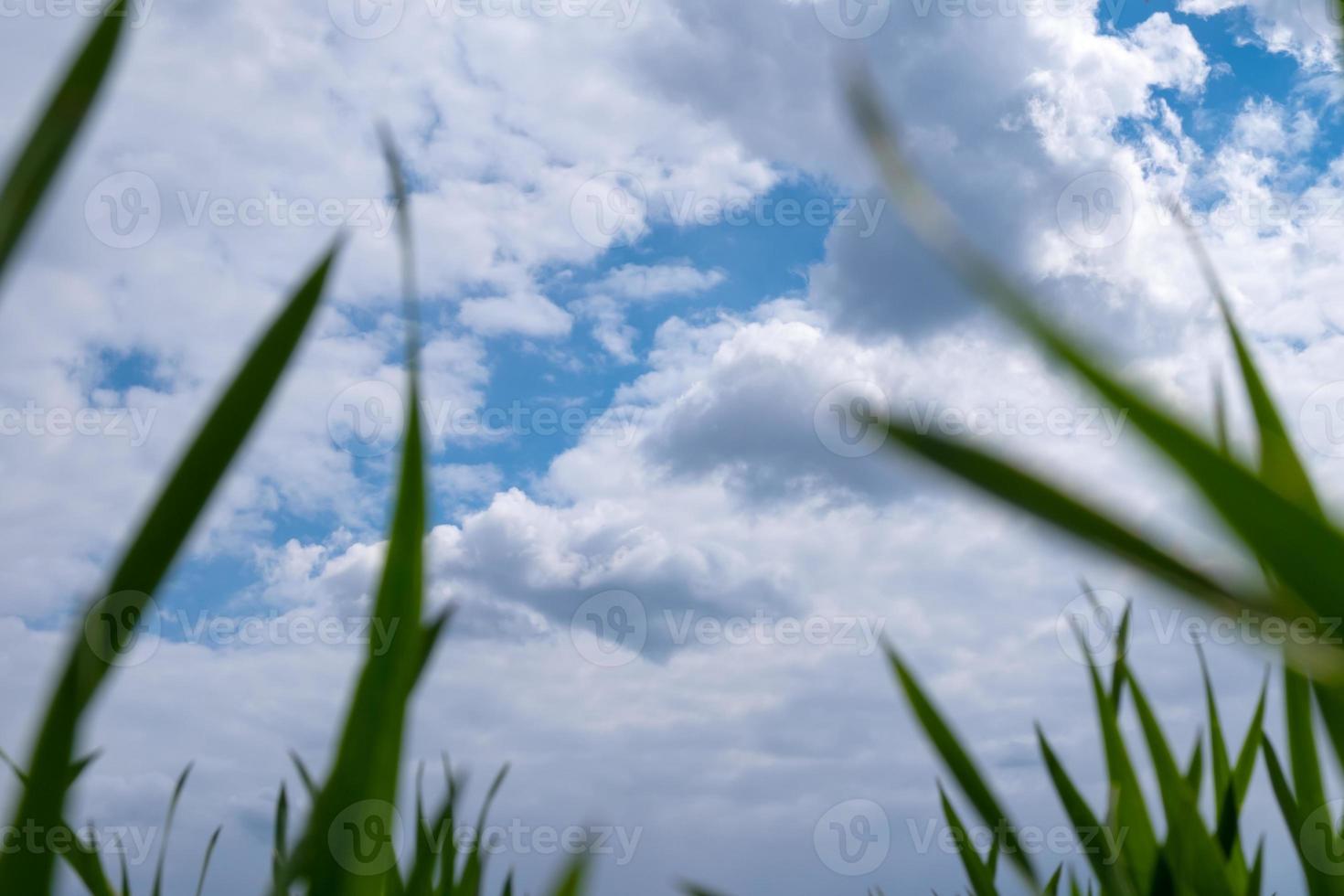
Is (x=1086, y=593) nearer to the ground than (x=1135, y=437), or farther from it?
farther from it

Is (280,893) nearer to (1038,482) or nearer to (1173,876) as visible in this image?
(1038,482)

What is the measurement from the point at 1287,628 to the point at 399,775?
0.42 meters

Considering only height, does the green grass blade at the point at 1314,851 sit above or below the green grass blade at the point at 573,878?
above

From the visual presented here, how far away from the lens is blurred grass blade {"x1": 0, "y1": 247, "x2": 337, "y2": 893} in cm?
43

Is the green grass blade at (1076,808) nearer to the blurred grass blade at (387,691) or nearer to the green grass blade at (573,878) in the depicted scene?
the green grass blade at (573,878)

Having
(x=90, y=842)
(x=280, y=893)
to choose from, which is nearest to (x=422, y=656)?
(x=280, y=893)

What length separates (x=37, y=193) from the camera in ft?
1.38

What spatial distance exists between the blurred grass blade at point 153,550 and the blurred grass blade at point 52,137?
0.31 feet

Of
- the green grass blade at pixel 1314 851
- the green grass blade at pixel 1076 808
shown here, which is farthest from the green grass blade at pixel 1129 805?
the green grass blade at pixel 1314 851
